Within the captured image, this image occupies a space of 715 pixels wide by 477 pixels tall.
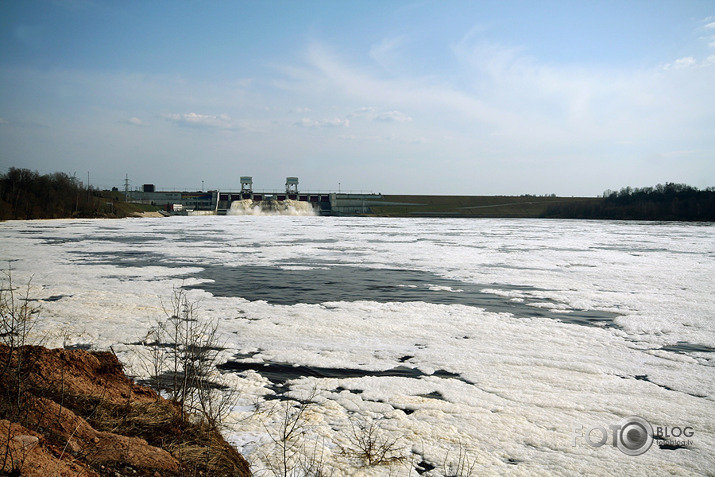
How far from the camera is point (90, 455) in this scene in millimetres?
3396

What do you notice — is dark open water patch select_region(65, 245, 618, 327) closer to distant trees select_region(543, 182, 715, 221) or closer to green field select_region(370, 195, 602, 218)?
distant trees select_region(543, 182, 715, 221)

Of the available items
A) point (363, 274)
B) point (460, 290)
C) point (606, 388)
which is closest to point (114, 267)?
point (363, 274)

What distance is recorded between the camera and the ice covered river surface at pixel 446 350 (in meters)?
4.56

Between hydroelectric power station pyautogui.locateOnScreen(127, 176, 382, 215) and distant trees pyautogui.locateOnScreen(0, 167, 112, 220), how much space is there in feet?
98.9

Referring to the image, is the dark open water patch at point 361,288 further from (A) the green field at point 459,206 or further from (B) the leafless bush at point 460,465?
(A) the green field at point 459,206

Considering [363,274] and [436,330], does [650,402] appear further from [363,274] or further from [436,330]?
[363,274]

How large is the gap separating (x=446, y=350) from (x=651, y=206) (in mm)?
95558

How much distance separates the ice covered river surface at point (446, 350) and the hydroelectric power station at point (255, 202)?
88.1 m

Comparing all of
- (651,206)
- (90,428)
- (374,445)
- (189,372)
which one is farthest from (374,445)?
(651,206)

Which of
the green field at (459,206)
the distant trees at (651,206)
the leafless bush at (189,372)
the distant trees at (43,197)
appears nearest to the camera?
the leafless bush at (189,372)

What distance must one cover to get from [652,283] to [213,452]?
13969 millimetres

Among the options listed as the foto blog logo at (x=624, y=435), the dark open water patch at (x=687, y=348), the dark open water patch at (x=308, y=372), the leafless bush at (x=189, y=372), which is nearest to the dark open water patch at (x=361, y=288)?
the dark open water patch at (x=687, y=348)

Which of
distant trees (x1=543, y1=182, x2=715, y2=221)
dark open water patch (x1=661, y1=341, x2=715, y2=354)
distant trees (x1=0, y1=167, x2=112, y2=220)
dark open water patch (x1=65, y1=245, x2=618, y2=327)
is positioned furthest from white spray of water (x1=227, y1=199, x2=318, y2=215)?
dark open water patch (x1=661, y1=341, x2=715, y2=354)

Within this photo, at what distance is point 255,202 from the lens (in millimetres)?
108312
